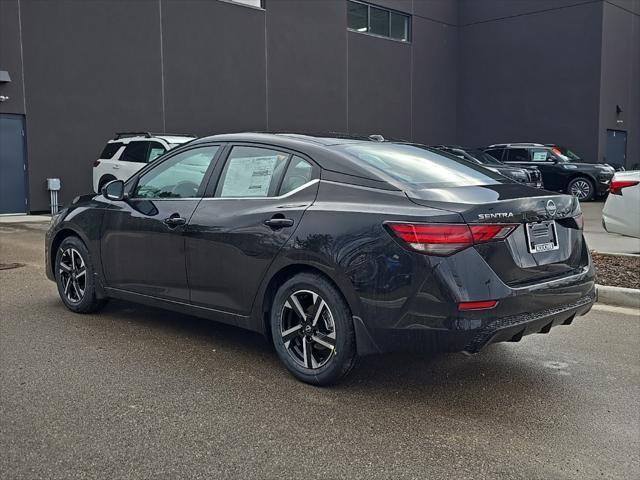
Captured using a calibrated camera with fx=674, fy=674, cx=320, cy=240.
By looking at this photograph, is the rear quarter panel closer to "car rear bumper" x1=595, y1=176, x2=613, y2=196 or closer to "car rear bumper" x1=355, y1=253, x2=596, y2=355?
"car rear bumper" x1=355, y1=253, x2=596, y2=355

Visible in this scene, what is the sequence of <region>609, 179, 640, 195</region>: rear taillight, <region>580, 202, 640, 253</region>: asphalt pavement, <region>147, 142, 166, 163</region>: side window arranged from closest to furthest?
1. <region>609, 179, 640, 195</region>: rear taillight
2. <region>580, 202, 640, 253</region>: asphalt pavement
3. <region>147, 142, 166, 163</region>: side window

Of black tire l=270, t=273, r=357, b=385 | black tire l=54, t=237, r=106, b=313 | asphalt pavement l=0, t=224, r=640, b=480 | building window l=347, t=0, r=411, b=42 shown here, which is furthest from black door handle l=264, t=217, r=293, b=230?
building window l=347, t=0, r=411, b=42

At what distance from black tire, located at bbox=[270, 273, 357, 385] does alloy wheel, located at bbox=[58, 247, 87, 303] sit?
231 cm

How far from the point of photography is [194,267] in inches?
191

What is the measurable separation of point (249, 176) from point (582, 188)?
57.3 feet

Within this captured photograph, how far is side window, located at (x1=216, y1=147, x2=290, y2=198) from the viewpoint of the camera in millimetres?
4570

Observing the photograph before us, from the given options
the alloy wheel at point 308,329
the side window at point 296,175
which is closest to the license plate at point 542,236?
the alloy wheel at point 308,329

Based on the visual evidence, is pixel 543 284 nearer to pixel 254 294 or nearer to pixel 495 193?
pixel 495 193

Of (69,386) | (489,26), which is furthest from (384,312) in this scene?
(489,26)

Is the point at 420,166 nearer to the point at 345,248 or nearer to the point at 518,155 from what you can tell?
the point at 345,248

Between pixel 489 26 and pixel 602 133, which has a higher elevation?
pixel 489 26

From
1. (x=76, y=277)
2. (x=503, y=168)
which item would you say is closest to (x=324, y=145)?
(x=76, y=277)

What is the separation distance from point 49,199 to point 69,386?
43.8ft

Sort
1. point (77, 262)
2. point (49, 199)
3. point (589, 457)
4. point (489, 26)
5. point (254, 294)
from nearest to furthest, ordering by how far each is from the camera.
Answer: point (589, 457)
point (254, 294)
point (77, 262)
point (49, 199)
point (489, 26)
